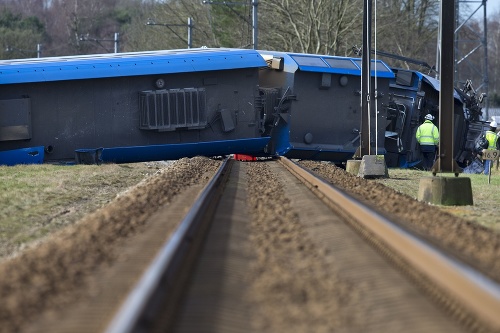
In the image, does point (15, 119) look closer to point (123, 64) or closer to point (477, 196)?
point (123, 64)

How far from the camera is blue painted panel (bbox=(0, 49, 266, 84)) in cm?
2355

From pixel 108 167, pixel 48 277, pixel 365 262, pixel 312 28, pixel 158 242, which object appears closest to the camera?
pixel 48 277

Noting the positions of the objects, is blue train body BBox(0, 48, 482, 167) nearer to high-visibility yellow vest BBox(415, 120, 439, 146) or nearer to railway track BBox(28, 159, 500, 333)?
high-visibility yellow vest BBox(415, 120, 439, 146)

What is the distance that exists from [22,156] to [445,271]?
1883 centimetres

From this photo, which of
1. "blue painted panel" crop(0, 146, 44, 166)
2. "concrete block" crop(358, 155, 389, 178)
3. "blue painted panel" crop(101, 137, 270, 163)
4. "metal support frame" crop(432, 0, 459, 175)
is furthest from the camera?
"blue painted panel" crop(101, 137, 270, 163)

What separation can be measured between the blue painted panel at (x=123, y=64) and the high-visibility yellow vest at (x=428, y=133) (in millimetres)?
5024

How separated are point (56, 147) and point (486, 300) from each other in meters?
20.0

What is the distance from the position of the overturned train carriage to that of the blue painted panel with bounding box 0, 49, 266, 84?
0.08ft

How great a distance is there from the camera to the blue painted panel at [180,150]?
25000 mm

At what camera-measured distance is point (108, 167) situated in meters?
23.0

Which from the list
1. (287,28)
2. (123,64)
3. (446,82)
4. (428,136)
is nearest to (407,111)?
(428,136)

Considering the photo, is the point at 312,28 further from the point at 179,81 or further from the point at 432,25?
the point at 179,81

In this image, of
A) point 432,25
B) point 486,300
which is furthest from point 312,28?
point 486,300

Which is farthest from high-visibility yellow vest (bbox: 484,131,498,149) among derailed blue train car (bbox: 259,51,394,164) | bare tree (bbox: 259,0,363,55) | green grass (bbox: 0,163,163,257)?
bare tree (bbox: 259,0,363,55)
